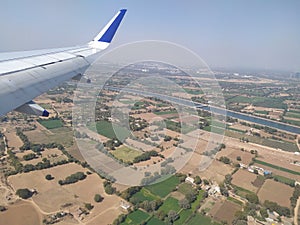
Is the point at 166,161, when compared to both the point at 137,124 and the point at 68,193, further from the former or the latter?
the point at 137,124

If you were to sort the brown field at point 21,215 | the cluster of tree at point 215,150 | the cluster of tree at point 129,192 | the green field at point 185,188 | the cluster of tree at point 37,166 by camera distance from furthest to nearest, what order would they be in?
the cluster of tree at point 215,150, the cluster of tree at point 37,166, the green field at point 185,188, the cluster of tree at point 129,192, the brown field at point 21,215

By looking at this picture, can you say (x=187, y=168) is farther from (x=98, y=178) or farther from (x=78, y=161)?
(x=78, y=161)

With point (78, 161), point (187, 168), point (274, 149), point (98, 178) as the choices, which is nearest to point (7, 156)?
point (78, 161)

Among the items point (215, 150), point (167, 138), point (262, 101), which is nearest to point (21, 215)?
point (167, 138)

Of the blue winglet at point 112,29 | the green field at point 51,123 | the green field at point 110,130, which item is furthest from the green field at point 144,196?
the green field at point 51,123

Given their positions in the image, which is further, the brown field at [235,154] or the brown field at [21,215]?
the brown field at [235,154]

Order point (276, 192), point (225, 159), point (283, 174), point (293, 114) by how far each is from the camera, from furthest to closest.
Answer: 1. point (293, 114)
2. point (225, 159)
3. point (283, 174)
4. point (276, 192)

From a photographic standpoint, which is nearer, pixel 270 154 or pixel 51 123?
pixel 270 154

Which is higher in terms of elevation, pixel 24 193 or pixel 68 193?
pixel 24 193

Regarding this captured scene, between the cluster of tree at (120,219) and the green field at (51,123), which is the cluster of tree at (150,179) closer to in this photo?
the cluster of tree at (120,219)
